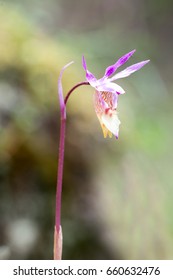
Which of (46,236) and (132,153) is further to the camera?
(132,153)

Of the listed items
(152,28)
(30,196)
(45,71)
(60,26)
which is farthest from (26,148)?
(152,28)

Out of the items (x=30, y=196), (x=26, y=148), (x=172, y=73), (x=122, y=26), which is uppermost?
(x=122, y=26)

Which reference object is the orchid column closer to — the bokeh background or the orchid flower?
the orchid flower

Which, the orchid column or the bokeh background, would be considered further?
the bokeh background

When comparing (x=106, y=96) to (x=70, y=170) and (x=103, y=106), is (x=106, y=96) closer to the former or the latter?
(x=103, y=106)

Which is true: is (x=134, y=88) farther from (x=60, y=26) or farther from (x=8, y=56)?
(x=8, y=56)

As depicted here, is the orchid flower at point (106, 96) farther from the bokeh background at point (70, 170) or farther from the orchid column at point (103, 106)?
the bokeh background at point (70, 170)

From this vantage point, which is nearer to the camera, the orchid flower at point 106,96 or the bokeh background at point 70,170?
the orchid flower at point 106,96

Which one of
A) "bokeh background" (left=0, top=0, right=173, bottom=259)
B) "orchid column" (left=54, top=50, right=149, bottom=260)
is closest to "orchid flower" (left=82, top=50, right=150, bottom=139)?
"orchid column" (left=54, top=50, right=149, bottom=260)

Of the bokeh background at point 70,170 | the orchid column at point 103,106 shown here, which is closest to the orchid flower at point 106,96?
the orchid column at point 103,106

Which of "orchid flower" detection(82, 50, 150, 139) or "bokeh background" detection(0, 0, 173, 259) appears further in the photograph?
"bokeh background" detection(0, 0, 173, 259)

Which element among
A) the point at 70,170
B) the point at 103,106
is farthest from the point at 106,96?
the point at 70,170
